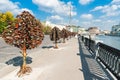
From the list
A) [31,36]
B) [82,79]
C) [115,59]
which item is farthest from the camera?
[31,36]

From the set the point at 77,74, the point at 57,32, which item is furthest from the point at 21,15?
the point at 57,32

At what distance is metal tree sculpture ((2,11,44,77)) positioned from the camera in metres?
6.58

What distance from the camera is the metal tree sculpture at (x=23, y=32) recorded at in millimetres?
6578

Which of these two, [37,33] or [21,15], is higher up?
[21,15]

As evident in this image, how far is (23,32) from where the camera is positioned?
6586 mm

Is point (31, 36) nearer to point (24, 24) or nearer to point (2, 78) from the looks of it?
point (24, 24)

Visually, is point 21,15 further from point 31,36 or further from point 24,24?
point 31,36

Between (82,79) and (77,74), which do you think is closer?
(82,79)

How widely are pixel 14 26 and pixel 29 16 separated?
71cm

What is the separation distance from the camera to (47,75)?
21.3 feet

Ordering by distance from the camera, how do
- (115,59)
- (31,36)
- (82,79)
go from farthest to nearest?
(31,36) < (115,59) < (82,79)

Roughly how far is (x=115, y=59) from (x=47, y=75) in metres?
2.64

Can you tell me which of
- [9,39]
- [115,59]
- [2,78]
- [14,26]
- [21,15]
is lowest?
[2,78]

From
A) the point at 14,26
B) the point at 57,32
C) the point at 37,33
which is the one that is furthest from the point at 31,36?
the point at 57,32
